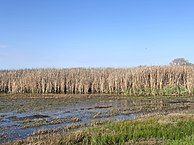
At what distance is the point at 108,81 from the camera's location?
49.7 metres

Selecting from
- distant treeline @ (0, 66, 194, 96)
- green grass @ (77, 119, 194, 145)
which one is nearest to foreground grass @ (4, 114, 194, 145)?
green grass @ (77, 119, 194, 145)

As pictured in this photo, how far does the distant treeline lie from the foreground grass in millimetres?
29635

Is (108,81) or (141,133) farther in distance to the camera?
(108,81)

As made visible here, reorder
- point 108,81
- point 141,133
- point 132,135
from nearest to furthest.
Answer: point 132,135 < point 141,133 < point 108,81

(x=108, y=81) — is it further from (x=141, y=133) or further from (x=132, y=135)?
(x=132, y=135)

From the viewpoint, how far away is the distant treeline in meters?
48.2

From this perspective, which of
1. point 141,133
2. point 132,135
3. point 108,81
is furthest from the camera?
point 108,81

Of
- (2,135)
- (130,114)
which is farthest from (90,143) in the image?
(130,114)

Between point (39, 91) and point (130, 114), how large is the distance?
26757 mm

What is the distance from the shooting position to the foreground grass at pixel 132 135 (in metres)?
14.1

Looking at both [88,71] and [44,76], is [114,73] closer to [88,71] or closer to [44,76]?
[88,71]

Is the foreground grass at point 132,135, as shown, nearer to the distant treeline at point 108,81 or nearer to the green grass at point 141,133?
the green grass at point 141,133

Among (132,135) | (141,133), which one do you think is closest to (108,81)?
(141,133)

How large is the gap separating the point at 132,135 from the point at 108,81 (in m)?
34.2
